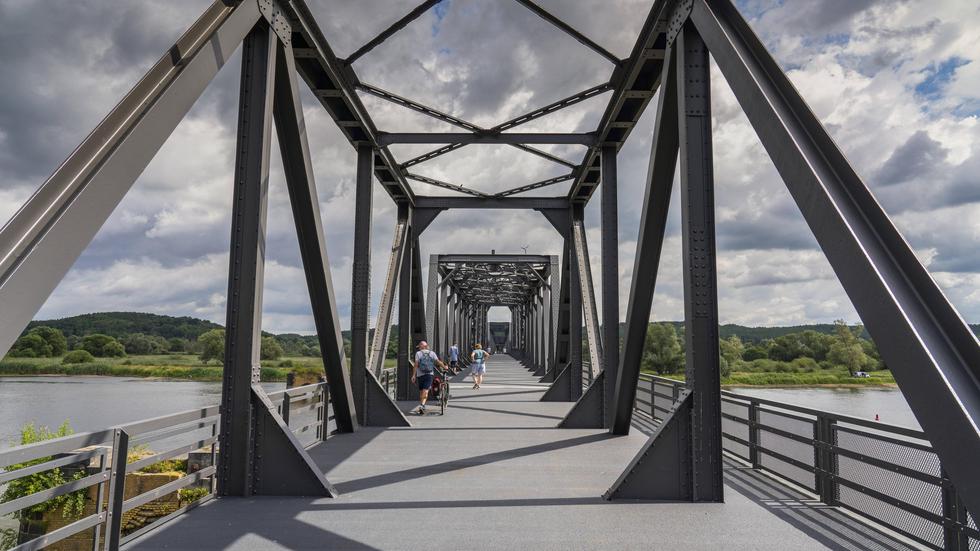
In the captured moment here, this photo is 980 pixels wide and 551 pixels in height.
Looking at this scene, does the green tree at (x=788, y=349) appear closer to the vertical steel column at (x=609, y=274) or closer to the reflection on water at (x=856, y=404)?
the reflection on water at (x=856, y=404)

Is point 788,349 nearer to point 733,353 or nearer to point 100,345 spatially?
point 733,353

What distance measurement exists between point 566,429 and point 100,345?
71414 millimetres

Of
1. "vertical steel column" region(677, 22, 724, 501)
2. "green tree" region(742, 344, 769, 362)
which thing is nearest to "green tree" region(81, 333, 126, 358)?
"green tree" region(742, 344, 769, 362)

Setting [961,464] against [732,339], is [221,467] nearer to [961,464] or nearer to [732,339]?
[961,464]

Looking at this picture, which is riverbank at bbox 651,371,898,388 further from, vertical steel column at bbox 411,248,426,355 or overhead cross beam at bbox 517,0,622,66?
overhead cross beam at bbox 517,0,622,66

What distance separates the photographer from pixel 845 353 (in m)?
60.4

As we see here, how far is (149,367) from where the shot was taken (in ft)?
276

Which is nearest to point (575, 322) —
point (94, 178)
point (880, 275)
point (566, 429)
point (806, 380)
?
point (566, 429)

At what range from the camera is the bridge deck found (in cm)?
421

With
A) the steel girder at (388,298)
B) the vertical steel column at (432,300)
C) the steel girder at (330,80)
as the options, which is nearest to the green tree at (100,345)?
the vertical steel column at (432,300)

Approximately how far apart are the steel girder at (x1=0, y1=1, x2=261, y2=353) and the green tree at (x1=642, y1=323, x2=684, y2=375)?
241 feet

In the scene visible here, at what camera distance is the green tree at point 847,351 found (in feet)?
192

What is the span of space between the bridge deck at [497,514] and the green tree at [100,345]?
71555 millimetres

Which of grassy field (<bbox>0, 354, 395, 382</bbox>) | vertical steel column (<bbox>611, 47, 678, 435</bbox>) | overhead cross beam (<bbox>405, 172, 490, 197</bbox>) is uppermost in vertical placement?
overhead cross beam (<bbox>405, 172, 490, 197</bbox>)
